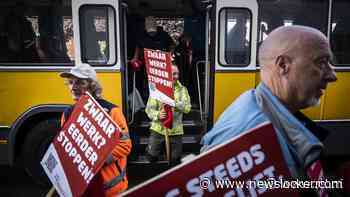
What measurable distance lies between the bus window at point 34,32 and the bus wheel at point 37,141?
848mm

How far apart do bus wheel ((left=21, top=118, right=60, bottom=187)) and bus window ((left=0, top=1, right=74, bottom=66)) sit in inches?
33.4

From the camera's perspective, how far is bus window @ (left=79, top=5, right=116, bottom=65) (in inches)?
176

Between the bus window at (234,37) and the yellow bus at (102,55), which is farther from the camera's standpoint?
the bus window at (234,37)

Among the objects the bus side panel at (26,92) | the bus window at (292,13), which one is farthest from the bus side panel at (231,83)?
the bus side panel at (26,92)

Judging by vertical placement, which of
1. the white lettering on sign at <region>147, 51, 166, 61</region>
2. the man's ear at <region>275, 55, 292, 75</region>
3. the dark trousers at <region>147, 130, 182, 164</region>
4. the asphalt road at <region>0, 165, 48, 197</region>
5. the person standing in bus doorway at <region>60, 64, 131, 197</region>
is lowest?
the asphalt road at <region>0, 165, 48, 197</region>

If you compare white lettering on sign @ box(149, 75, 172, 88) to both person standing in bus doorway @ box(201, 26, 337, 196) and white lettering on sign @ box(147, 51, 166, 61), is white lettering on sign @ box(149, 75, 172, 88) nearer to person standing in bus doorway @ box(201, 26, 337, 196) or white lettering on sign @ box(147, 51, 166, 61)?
white lettering on sign @ box(147, 51, 166, 61)

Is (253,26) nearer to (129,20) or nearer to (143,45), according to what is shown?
(143,45)

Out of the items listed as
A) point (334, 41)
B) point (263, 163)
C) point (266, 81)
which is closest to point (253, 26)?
point (334, 41)

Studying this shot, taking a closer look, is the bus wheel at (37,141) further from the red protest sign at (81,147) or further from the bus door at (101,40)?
the red protest sign at (81,147)

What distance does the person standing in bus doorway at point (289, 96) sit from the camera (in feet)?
3.99

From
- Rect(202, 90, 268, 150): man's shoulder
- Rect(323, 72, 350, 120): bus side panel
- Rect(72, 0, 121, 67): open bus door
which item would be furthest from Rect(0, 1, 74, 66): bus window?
Rect(323, 72, 350, 120): bus side panel

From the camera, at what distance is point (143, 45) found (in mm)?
6258

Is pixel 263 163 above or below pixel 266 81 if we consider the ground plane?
below

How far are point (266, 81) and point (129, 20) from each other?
5683 mm
